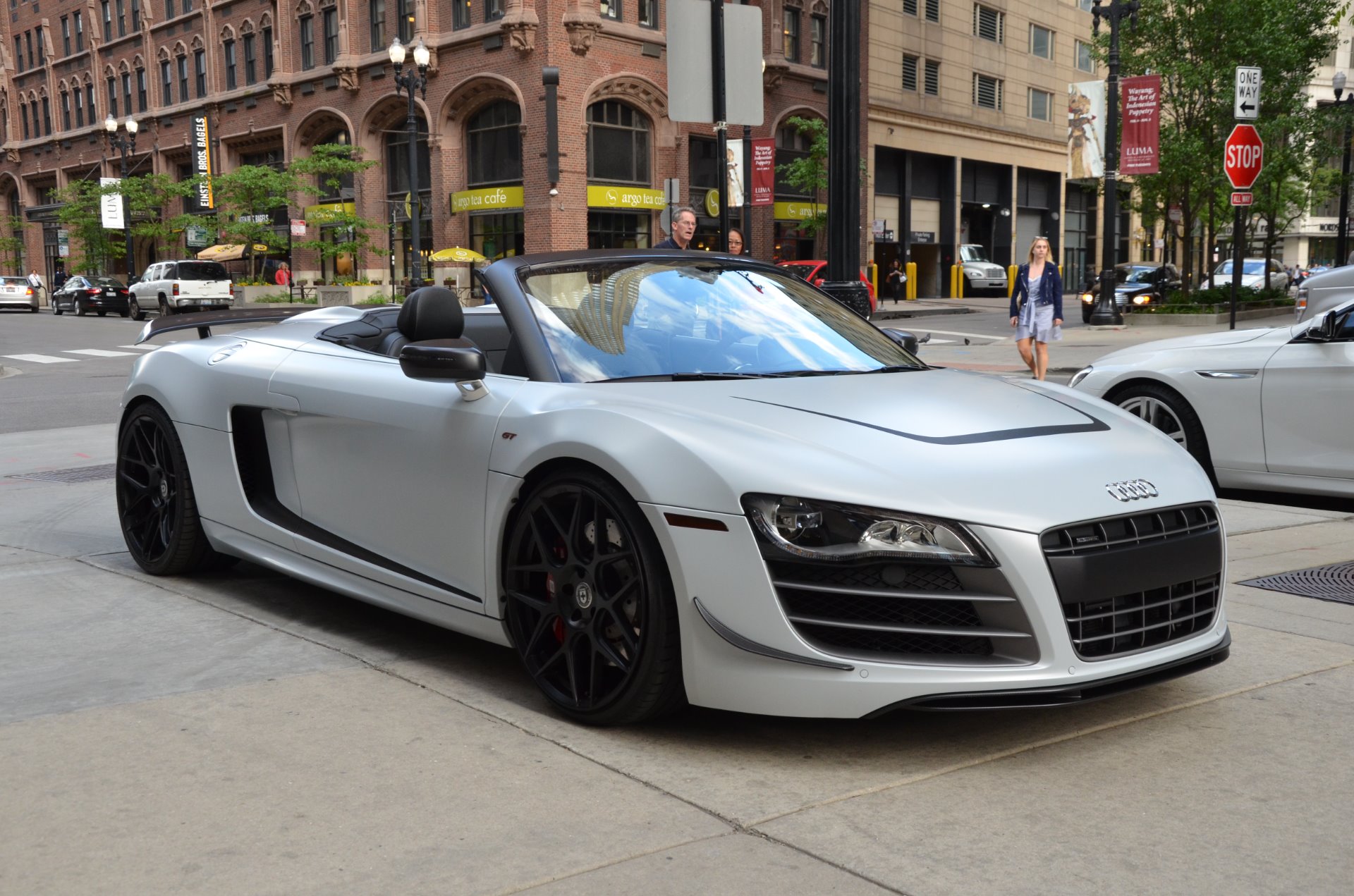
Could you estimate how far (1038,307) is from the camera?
1463 cm

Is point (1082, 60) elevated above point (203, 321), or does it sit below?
above

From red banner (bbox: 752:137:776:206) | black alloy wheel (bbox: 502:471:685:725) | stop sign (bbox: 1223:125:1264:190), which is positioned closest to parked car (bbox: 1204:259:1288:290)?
red banner (bbox: 752:137:776:206)

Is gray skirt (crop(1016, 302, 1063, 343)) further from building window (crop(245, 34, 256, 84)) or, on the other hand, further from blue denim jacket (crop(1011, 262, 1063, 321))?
building window (crop(245, 34, 256, 84))

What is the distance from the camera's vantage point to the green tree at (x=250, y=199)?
48281 millimetres

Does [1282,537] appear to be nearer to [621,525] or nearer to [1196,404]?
[1196,404]

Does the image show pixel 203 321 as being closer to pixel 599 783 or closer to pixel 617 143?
pixel 599 783

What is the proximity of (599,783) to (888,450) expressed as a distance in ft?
3.77

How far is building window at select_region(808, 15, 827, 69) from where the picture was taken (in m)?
50.4

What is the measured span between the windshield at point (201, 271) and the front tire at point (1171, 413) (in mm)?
40505

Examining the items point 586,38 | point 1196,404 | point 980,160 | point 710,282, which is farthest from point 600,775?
point 980,160

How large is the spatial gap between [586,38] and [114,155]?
1419 inches

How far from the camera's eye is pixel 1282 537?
6859mm

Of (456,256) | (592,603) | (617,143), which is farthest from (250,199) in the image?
(592,603)

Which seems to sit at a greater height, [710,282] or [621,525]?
[710,282]
